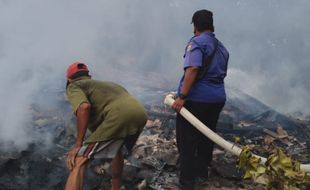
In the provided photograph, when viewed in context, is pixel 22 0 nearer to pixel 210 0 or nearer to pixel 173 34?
pixel 173 34

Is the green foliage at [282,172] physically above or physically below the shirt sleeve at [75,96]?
below

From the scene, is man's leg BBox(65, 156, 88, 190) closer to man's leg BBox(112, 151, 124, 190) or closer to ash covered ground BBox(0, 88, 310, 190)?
man's leg BBox(112, 151, 124, 190)

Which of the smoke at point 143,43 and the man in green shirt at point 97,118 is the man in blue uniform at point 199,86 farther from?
the smoke at point 143,43

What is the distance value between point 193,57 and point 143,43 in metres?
9.67

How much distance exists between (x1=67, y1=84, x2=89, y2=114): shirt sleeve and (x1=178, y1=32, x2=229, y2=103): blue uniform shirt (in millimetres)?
1134

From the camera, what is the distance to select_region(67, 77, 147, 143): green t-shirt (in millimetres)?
3975

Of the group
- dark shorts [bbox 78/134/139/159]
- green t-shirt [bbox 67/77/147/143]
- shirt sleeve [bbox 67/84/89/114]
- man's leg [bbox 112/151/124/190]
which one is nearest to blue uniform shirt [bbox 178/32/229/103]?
green t-shirt [bbox 67/77/147/143]

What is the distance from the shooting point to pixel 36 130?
6188 millimetres

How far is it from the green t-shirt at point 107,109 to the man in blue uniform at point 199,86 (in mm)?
583

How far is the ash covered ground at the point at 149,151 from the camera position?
497 cm

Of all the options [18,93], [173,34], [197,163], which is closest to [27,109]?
[18,93]

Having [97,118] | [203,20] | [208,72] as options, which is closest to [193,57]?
[208,72]

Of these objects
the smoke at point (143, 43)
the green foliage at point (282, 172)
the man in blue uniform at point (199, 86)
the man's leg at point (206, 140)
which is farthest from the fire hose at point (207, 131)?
the smoke at point (143, 43)

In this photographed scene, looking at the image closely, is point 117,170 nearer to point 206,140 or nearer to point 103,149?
point 103,149
